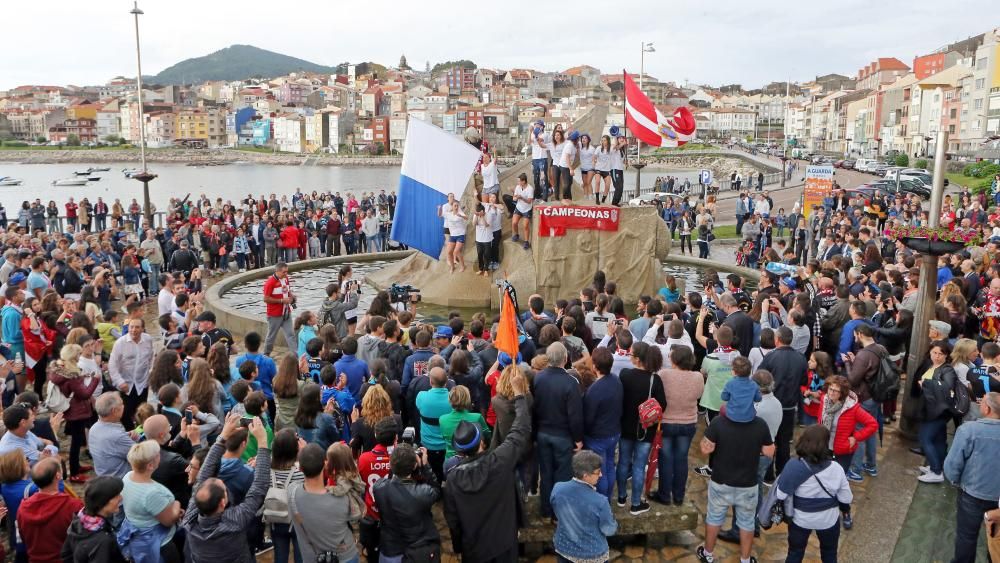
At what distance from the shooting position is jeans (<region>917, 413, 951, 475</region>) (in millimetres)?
7094

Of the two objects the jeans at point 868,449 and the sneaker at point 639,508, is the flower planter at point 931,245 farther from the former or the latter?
the sneaker at point 639,508

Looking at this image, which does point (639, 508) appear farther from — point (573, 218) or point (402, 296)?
point (573, 218)

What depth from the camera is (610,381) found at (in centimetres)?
586

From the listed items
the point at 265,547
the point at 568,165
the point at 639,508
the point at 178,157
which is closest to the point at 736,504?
the point at 639,508

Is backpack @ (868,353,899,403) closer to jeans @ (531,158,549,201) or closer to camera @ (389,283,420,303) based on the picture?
camera @ (389,283,420,303)

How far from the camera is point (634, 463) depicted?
6234 millimetres

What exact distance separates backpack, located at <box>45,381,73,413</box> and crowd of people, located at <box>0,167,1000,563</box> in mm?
19

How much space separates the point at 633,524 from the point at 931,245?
4.15m

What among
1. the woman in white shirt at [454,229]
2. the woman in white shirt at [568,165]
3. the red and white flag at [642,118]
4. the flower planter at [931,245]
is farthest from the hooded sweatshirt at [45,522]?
the red and white flag at [642,118]

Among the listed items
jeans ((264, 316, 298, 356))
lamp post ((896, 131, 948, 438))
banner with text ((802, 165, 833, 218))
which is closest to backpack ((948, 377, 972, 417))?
lamp post ((896, 131, 948, 438))

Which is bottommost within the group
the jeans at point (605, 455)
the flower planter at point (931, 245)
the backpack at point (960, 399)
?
the jeans at point (605, 455)

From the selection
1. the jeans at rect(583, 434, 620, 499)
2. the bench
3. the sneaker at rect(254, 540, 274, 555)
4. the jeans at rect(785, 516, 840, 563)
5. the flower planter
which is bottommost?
the sneaker at rect(254, 540, 274, 555)

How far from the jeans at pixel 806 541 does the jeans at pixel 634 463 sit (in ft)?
4.07

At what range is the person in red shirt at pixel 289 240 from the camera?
1839 centimetres
